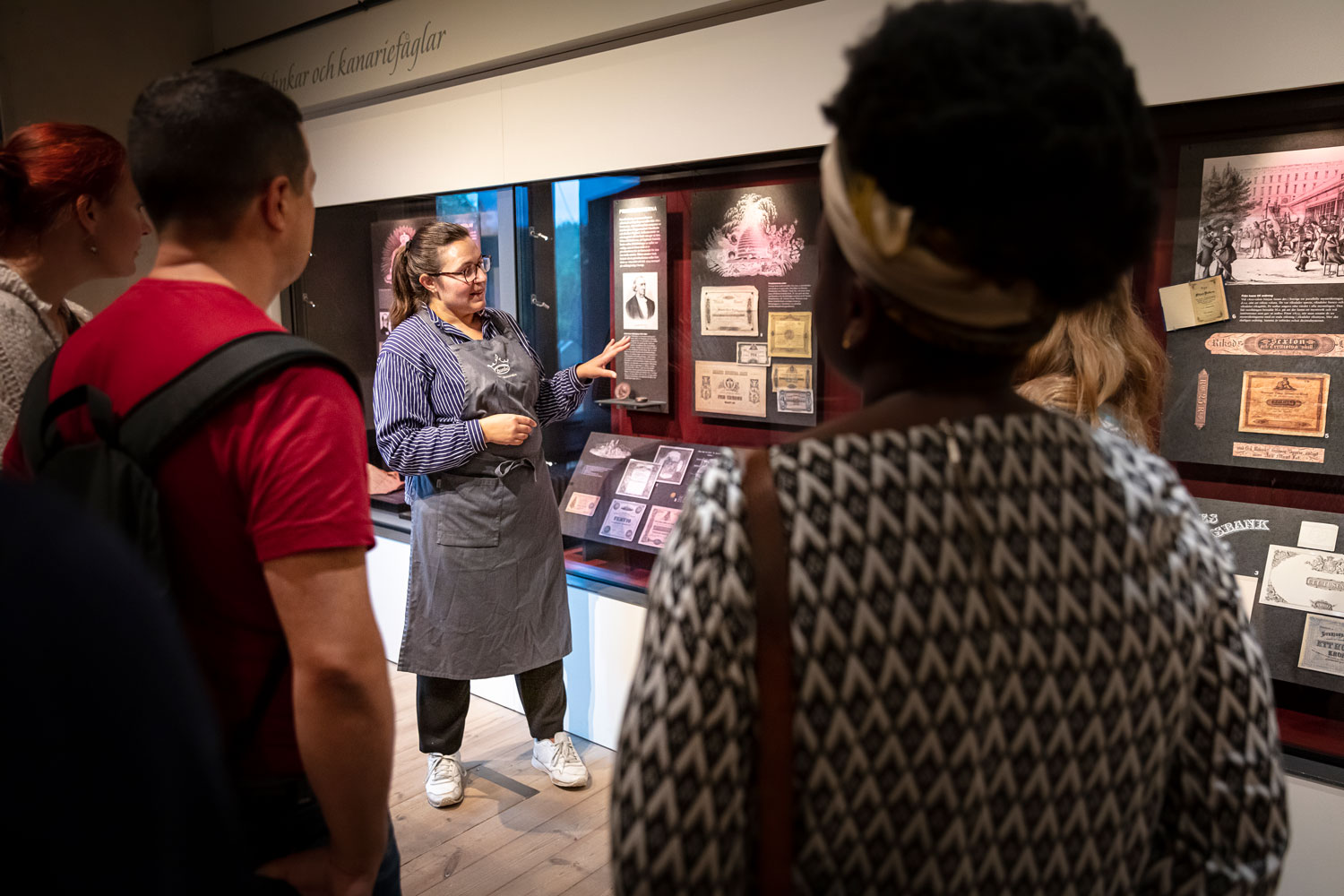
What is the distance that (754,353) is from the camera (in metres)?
3.11

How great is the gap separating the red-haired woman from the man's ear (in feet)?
2.39

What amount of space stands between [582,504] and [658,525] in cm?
45

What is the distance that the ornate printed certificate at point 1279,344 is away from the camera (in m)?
2.07

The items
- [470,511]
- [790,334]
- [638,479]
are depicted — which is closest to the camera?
[790,334]

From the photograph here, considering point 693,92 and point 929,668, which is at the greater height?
point 693,92

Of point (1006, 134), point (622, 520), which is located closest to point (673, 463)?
point (622, 520)

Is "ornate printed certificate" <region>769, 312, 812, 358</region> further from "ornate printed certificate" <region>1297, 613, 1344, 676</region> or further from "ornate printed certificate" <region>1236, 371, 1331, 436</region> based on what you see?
"ornate printed certificate" <region>1297, 613, 1344, 676</region>

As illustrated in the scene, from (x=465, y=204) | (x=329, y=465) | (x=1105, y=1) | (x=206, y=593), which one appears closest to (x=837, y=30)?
(x=1105, y=1)

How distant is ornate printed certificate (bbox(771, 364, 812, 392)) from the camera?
9.80 ft

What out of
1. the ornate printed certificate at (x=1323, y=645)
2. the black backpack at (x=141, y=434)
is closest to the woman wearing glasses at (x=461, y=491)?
the black backpack at (x=141, y=434)

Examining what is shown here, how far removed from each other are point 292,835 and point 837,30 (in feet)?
8.27

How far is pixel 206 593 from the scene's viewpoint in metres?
1.13

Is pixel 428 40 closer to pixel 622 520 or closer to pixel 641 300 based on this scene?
pixel 641 300

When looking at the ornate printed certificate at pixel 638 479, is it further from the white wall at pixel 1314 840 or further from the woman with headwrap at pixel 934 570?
the woman with headwrap at pixel 934 570
